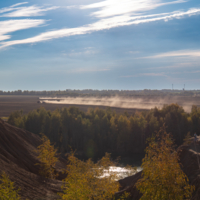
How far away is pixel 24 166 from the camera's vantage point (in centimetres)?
4681

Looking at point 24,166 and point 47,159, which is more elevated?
point 47,159

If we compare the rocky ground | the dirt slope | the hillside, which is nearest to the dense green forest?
the dirt slope

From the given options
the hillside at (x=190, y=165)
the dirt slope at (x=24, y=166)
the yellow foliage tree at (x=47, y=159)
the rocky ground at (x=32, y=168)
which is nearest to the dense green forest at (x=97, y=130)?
the dirt slope at (x=24, y=166)

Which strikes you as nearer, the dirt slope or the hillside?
the hillside

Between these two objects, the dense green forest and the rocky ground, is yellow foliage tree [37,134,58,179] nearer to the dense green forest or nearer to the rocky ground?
the rocky ground

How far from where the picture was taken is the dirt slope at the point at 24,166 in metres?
36.2

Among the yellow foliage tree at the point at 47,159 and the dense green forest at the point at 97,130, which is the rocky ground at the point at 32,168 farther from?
the dense green forest at the point at 97,130

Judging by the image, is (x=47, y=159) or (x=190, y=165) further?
(x=47, y=159)

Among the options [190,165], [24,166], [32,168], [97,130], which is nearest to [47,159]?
[24,166]

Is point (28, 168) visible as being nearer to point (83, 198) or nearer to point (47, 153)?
point (47, 153)

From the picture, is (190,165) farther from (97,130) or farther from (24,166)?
(97,130)

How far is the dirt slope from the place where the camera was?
36.2 m

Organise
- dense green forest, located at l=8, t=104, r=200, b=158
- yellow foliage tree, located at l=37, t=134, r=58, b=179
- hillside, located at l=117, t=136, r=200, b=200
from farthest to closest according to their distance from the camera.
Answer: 1. dense green forest, located at l=8, t=104, r=200, b=158
2. yellow foliage tree, located at l=37, t=134, r=58, b=179
3. hillside, located at l=117, t=136, r=200, b=200

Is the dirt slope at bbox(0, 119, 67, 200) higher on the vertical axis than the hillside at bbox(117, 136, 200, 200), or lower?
lower
